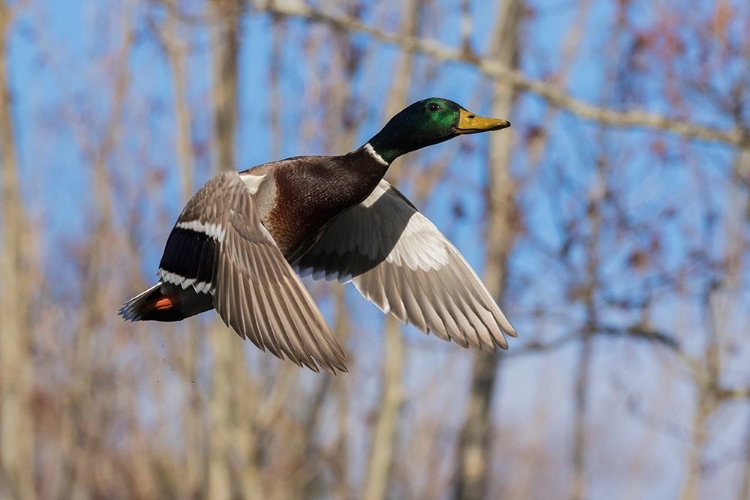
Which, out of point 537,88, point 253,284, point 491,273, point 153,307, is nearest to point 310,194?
point 253,284

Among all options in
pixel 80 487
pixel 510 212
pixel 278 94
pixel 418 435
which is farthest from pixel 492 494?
pixel 510 212

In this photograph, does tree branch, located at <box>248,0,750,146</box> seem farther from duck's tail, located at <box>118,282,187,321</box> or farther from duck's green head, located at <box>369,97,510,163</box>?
duck's tail, located at <box>118,282,187,321</box>

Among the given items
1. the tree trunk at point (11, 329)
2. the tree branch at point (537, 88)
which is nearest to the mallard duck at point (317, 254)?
the tree branch at point (537, 88)

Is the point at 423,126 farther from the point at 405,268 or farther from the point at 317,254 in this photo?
the point at 317,254

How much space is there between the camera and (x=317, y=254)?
5.63 meters

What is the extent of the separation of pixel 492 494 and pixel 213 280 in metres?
19.0

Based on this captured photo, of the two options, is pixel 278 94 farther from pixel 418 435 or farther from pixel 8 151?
pixel 418 435

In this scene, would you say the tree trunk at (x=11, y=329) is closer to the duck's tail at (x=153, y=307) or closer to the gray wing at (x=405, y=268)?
the gray wing at (x=405, y=268)

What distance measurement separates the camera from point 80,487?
16.7m

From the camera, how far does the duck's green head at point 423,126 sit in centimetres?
465

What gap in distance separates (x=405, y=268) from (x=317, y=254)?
45 cm

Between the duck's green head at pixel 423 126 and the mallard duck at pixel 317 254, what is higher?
the duck's green head at pixel 423 126

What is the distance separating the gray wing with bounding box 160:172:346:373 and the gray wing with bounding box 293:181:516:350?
→ 925 millimetres

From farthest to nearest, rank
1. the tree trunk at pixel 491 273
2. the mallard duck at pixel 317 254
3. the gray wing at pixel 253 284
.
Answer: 1. the tree trunk at pixel 491 273
2. the mallard duck at pixel 317 254
3. the gray wing at pixel 253 284
